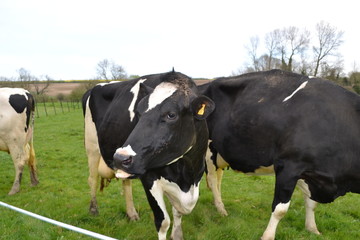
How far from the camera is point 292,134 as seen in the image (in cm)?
355

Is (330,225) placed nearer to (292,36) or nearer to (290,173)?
(290,173)

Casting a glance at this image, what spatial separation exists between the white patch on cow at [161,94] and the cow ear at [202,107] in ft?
0.82

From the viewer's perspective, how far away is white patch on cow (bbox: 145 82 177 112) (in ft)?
9.42

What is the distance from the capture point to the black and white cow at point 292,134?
344 cm

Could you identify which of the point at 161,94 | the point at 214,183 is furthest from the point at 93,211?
the point at 161,94

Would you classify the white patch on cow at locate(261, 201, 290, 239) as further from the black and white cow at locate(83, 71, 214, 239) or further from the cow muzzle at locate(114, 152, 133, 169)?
the cow muzzle at locate(114, 152, 133, 169)

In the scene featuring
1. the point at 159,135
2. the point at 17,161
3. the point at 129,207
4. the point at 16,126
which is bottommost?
the point at 129,207

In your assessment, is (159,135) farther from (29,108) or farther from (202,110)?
(29,108)

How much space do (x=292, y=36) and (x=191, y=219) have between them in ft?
119

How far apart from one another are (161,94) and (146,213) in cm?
287

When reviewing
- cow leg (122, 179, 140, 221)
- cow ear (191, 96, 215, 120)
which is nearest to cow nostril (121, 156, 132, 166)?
cow ear (191, 96, 215, 120)

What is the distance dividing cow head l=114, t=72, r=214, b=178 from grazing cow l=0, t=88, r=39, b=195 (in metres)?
4.93

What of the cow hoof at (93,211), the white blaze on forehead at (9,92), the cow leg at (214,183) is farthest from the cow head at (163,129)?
the white blaze on forehead at (9,92)

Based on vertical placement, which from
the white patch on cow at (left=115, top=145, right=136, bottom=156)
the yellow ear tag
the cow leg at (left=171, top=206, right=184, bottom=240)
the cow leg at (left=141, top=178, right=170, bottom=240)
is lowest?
the cow leg at (left=171, top=206, right=184, bottom=240)
